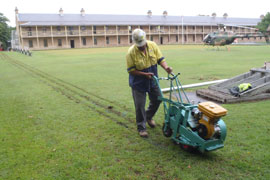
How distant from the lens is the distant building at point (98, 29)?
5831cm

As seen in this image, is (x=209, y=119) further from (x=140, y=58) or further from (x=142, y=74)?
(x=140, y=58)

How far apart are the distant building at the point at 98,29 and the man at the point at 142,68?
2056 inches

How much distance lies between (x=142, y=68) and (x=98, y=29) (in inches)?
2471

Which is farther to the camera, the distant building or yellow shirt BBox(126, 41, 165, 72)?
the distant building

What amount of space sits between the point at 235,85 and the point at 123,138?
4.60m

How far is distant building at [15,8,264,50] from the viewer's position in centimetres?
5831

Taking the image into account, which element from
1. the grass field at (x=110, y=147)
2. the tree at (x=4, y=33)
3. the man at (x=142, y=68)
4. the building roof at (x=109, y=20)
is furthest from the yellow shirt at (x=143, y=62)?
the tree at (x=4, y=33)

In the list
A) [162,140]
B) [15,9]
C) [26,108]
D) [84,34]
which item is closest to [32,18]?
[15,9]

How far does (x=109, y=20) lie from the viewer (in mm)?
66125

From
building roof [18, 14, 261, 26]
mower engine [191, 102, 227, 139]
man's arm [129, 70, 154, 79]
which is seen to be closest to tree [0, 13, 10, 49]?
building roof [18, 14, 261, 26]

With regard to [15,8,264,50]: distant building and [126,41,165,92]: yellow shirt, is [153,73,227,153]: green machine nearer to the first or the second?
[126,41,165,92]: yellow shirt

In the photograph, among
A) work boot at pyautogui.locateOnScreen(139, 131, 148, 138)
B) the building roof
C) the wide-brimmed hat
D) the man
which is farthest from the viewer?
the building roof

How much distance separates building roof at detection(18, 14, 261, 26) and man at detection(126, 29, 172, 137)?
58420mm

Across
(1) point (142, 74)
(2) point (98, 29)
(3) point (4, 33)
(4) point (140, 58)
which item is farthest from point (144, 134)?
(3) point (4, 33)
